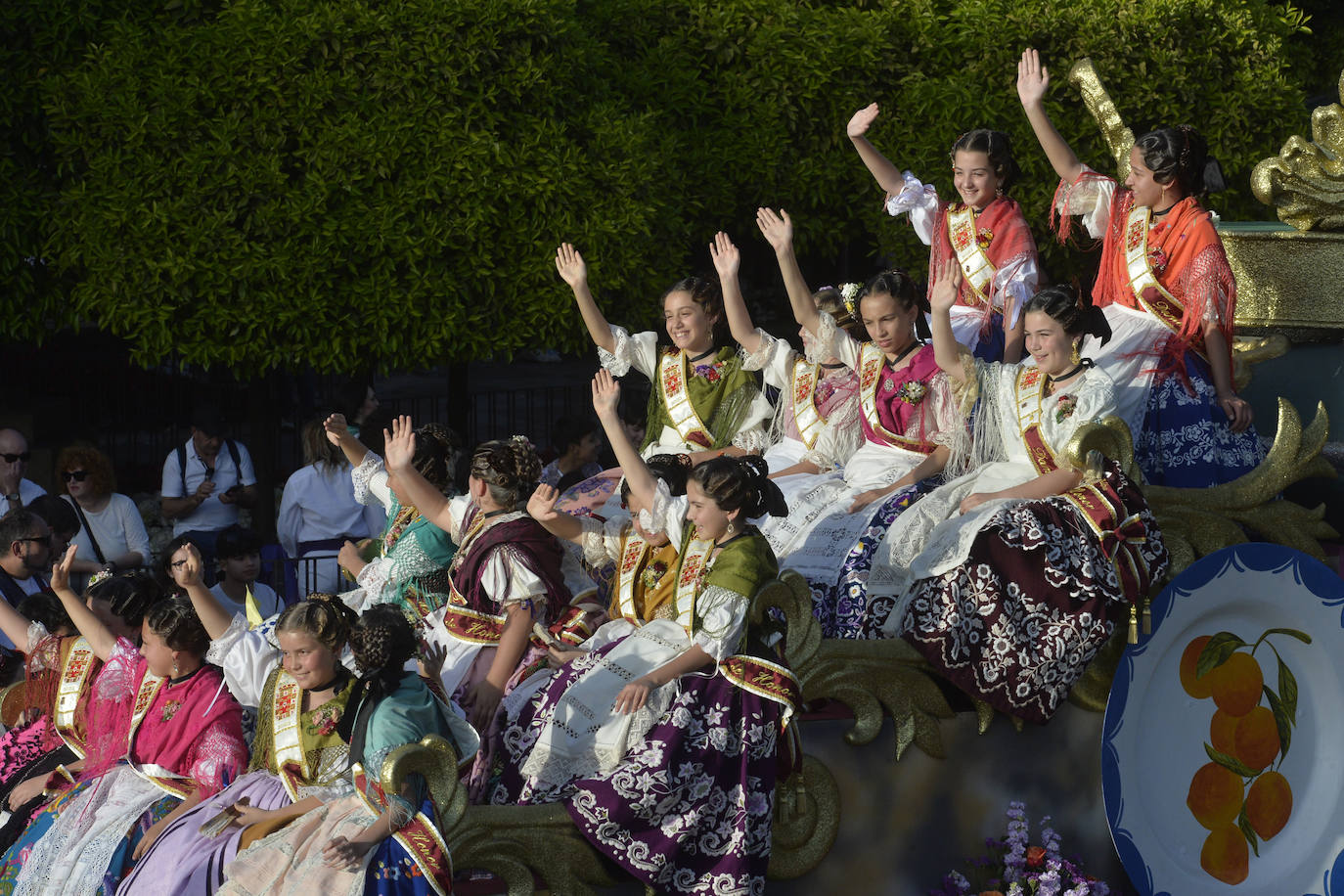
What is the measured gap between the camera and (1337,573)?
21.7ft

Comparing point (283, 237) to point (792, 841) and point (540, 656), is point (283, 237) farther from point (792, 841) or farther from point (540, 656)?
point (792, 841)

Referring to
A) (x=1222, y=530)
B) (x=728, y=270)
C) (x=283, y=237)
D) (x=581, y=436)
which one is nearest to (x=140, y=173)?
(x=283, y=237)

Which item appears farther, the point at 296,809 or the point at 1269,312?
the point at 1269,312

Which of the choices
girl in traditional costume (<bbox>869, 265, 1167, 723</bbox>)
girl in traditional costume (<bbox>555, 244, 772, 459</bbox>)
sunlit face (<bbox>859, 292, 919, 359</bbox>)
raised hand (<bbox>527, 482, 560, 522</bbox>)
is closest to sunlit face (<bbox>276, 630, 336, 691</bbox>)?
raised hand (<bbox>527, 482, 560, 522</bbox>)

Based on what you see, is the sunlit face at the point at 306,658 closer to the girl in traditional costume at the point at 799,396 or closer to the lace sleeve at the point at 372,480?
the lace sleeve at the point at 372,480

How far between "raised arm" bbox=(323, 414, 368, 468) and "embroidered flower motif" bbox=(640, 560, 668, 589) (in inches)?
64.4

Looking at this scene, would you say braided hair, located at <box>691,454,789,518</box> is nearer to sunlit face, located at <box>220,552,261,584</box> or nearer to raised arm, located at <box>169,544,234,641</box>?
raised arm, located at <box>169,544,234,641</box>

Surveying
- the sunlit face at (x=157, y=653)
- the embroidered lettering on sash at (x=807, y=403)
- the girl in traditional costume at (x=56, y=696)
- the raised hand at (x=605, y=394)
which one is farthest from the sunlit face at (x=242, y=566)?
the embroidered lettering on sash at (x=807, y=403)

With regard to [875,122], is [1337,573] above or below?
below

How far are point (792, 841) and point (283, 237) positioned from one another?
17.8 ft

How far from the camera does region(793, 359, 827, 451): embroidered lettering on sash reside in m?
7.19

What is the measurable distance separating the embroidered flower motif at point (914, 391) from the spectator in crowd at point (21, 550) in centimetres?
386

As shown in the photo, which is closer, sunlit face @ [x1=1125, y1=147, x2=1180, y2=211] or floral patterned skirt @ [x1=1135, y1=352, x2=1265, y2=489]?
floral patterned skirt @ [x1=1135, y1=352, x2=1265, y2=489]

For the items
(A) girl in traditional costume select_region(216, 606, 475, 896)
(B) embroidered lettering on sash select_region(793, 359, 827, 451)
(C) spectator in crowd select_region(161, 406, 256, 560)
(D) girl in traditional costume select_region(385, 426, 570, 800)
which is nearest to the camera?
(A) girl in traditional costume select_region(216, 606, 475, 896)
